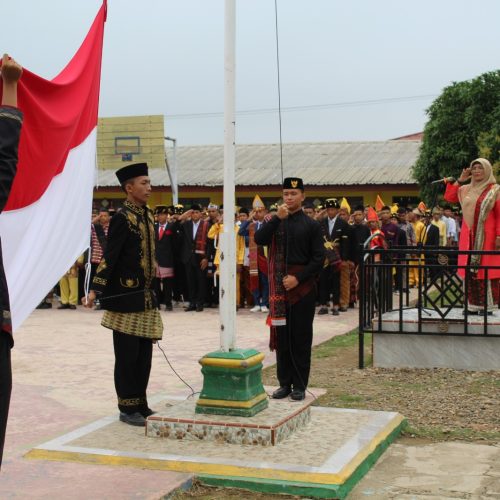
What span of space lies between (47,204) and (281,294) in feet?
10.6

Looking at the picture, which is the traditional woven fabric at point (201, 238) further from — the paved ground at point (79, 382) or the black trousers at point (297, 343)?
the black trousers at point (297, 343)

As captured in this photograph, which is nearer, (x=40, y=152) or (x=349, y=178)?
(x=40, y=152)

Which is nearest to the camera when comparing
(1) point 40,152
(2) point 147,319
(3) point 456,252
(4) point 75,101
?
(1) point 40,152

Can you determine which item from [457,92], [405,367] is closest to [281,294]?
[405,367]

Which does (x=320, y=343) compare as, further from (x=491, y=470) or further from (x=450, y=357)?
(x=491, y=470)

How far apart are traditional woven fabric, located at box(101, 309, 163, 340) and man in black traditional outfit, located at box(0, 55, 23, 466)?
293 cm

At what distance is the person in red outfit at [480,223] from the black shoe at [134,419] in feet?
14.5

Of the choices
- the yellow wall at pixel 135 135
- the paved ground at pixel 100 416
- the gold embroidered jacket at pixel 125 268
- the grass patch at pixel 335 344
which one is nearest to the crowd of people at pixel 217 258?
the paved ground at pixel 100 416

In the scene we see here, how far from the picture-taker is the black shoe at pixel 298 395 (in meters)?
7.19

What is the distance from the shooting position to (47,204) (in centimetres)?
440

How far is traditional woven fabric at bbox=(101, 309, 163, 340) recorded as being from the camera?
645 cm

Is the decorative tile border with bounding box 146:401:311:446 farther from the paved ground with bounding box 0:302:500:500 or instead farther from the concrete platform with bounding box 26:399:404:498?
the paved ground with bounding box 0:302:500:500

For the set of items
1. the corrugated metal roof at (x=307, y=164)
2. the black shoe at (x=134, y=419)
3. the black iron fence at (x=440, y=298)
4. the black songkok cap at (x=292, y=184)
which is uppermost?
the corrugated metal roof at (x=307, y=164)

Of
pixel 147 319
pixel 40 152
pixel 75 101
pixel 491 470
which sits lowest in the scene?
pixel 491 470
